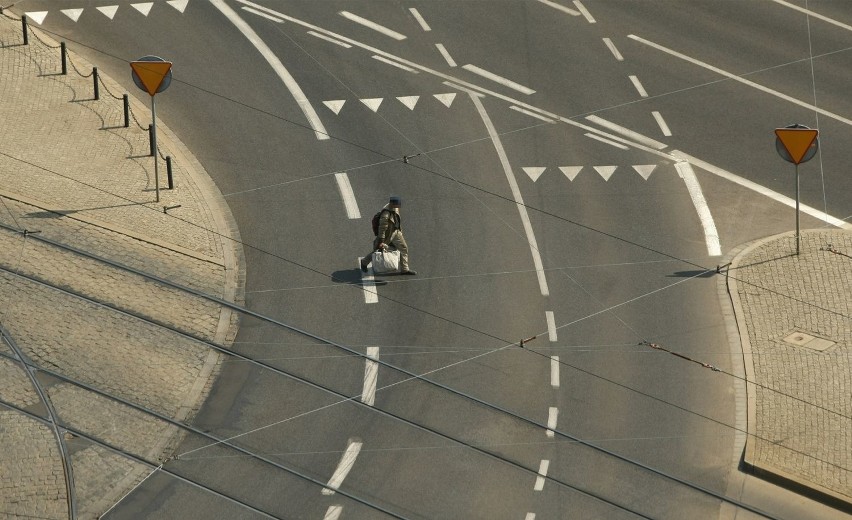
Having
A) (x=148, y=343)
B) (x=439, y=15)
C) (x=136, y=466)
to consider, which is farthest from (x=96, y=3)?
(x=136, y=466)

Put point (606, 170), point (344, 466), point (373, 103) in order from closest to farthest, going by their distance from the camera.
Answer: point (344, 466) → point (606, 170) → point (373, 103)

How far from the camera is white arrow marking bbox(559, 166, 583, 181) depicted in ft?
104

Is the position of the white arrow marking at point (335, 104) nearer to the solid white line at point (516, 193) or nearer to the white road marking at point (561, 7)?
the solid white line at point (516, 193)

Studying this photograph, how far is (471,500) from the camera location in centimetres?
2256

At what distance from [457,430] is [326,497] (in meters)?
2.58

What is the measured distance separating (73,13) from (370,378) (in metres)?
15.4

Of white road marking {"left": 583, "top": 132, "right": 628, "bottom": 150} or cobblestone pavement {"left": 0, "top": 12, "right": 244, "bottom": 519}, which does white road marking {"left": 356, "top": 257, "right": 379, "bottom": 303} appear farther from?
white road marking {"left": 583, "top": 132, "right": 628, "bottom": 150}

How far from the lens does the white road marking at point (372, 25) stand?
36.7 metres

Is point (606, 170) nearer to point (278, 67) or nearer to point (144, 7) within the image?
point (278, 67)

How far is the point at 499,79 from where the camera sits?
116 feet

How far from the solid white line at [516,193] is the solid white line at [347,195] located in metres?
3.09

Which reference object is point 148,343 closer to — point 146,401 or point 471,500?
point 146,401

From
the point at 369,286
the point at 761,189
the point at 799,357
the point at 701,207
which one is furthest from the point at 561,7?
the point at 799,357

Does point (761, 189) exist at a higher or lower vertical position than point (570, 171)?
higher
